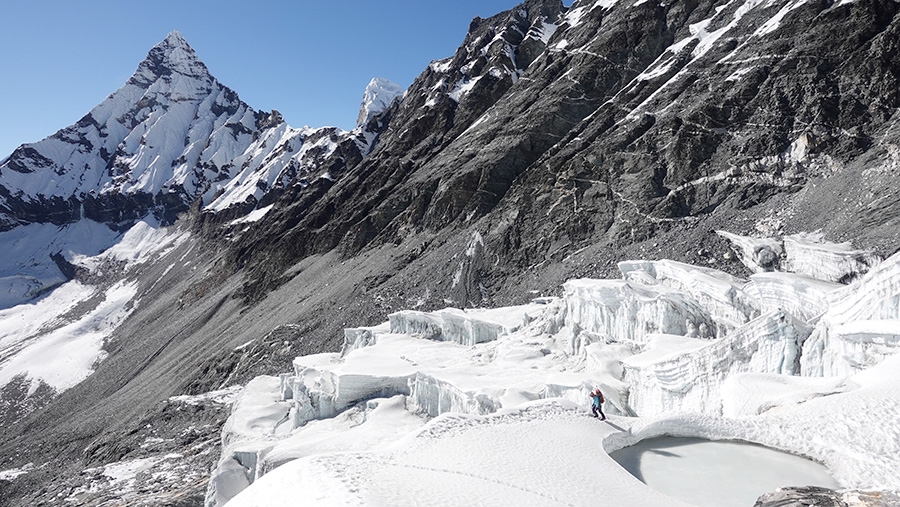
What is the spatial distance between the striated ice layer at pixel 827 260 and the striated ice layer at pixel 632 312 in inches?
251

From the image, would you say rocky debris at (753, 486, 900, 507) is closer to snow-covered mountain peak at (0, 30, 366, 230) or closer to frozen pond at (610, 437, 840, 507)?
frozen pond at (610, 437, 840, 507)

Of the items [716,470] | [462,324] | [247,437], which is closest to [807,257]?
[716,470]

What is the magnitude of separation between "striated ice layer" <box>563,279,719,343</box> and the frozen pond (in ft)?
24.7

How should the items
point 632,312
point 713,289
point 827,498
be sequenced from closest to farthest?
point 827,498
point 713,289
point 632,312

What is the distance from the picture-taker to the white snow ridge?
8.94 m

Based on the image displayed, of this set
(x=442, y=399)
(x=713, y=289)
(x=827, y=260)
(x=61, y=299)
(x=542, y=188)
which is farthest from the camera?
(x=61, y=299)

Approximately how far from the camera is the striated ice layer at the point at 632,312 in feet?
59.5

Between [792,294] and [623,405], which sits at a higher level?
[792,294]

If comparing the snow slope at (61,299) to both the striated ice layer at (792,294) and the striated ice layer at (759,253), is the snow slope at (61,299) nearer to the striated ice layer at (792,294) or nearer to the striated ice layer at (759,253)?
the striated ice layer at (759,253)

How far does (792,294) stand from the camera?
15633 millimetres

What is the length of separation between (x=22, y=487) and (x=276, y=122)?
6228 inches

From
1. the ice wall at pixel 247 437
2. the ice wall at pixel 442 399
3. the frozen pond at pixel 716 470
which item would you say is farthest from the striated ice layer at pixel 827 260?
the ice wall at pixel 247 437

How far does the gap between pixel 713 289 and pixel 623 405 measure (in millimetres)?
5990

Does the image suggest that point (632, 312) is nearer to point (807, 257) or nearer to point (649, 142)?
point (807, 257)
